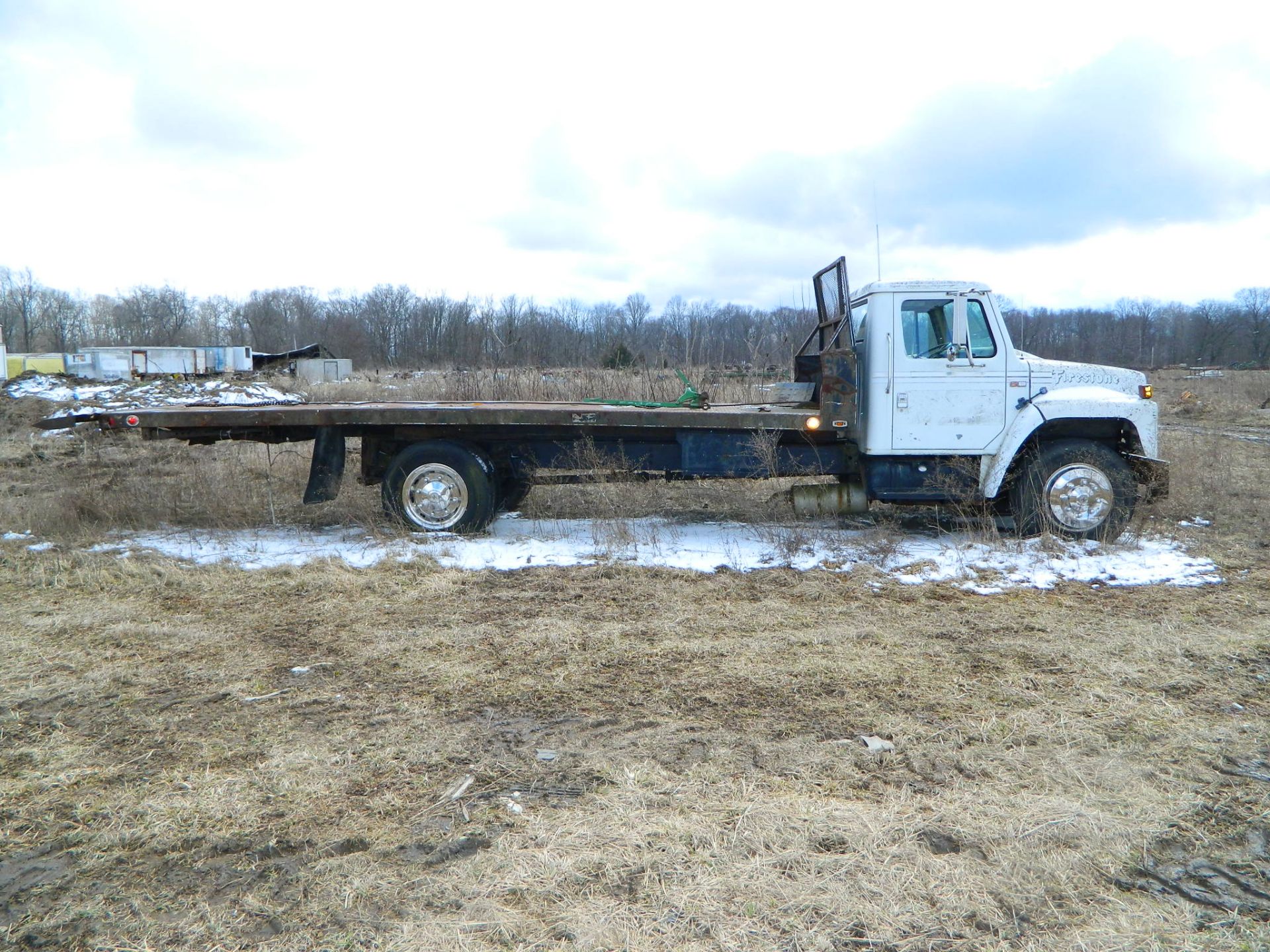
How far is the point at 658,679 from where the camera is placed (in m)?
4.66

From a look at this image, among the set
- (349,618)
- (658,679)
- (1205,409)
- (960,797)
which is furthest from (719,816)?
(1205,409)

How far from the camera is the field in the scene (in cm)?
267

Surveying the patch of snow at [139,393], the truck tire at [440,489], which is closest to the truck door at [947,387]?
the truck tire at [440,489]

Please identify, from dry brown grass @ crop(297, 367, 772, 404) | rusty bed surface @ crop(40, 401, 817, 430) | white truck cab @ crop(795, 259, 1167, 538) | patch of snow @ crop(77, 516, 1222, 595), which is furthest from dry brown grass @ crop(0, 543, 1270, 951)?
dry brown grass @ crop(297, 367, 772, 404)

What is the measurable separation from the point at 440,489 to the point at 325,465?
1084mm

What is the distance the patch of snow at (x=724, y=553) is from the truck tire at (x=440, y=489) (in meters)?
0.23

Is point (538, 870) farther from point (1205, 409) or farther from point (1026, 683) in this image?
point (1205, 409)

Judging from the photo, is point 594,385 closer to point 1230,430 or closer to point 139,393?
point 1230,430

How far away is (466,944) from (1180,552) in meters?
7.08

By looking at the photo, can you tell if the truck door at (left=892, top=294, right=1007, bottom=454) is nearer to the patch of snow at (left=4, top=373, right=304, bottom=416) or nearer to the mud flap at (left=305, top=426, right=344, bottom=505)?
the mud flap at (left=305, top=426, right=344, bottom=505)

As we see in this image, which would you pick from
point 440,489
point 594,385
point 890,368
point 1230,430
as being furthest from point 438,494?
point 1230,430

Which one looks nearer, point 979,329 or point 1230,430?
point 979,329

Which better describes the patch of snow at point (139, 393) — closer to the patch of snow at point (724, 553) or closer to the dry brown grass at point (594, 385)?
the dry brown grass at point (594, 385)

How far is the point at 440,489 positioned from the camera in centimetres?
806
